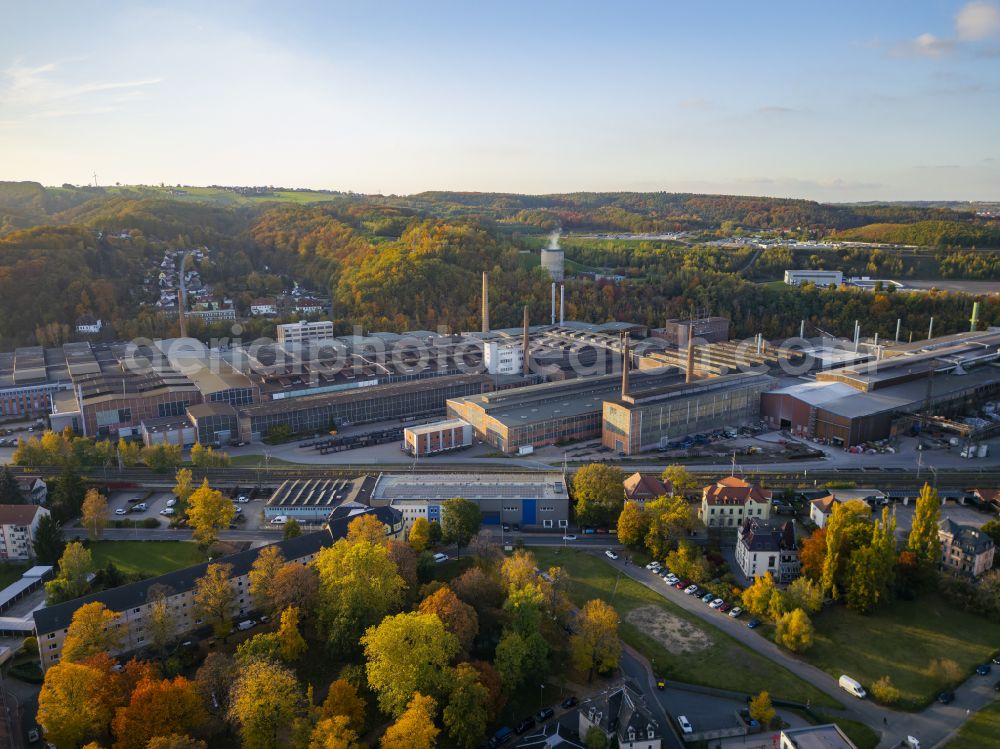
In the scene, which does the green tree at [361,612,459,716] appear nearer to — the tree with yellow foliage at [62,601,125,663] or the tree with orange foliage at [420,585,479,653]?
the tree with orange foliage at [420,585,479,653]

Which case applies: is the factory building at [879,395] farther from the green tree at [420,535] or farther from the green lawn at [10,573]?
the green lawn at [10,573]

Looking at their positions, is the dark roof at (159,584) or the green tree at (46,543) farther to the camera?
the green tree at (46,543)

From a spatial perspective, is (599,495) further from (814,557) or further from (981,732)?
(981,732)

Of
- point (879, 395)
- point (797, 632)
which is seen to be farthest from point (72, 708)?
point (879, 395)

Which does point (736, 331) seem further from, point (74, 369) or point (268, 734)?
point (268, 734)

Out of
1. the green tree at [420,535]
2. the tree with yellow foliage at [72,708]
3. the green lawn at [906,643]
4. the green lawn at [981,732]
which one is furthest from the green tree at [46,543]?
the green lawn at [981,732]

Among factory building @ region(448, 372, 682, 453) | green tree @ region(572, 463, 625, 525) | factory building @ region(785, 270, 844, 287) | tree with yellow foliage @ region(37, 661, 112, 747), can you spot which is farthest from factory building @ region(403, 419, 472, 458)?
factory building @ region(785, 270, 844, 287)

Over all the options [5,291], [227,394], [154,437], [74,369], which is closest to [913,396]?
[227,394]
